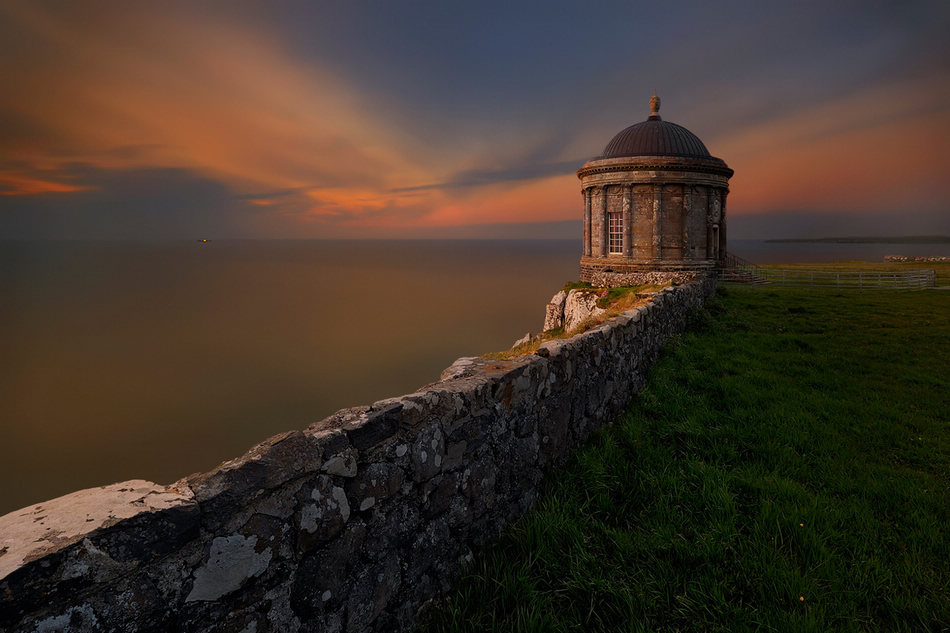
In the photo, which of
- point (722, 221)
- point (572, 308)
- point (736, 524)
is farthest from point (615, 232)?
point (736, 524)

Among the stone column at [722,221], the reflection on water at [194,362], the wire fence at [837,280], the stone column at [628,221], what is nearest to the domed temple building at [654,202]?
the stone column at [628,221]

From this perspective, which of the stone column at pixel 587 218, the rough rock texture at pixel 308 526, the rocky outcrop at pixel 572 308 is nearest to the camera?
the rough rock texture at pixel 308 526

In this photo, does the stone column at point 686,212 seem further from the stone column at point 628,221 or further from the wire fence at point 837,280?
the wire fence at point 837,280

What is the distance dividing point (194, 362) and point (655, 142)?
42.6 m

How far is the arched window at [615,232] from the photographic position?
28.8m

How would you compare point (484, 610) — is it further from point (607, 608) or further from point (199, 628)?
point (199, 628)

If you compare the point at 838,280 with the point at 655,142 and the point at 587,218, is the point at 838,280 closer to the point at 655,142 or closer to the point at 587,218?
the point at 655,142

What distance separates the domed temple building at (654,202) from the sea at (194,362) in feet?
50.6

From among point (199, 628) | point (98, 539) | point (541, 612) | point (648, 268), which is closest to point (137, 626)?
point (199, 628)

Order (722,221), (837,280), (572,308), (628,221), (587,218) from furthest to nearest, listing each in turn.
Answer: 1. (587,218)
2. (722,221)
3. (628,221)
4. (837,280)
5. (572,308)

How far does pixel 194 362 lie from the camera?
139 feet

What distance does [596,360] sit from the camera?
566 centimetres

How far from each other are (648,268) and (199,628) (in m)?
28.8

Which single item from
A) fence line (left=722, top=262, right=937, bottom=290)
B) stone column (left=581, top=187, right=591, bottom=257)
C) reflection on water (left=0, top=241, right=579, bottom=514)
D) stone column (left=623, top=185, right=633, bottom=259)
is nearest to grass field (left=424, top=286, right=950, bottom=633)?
stone column (left=623, top=185, right=633, bottom=259)
